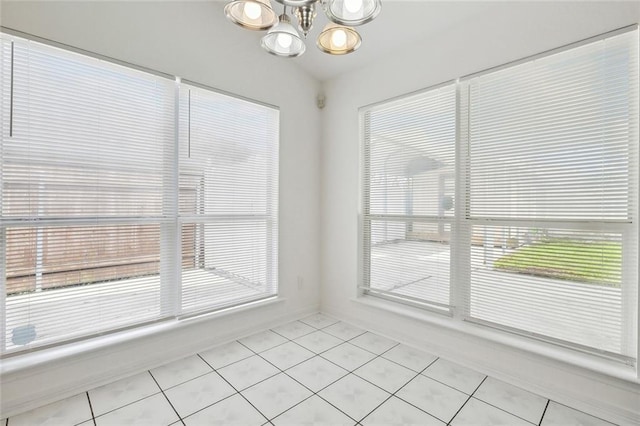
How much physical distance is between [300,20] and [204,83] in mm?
1410

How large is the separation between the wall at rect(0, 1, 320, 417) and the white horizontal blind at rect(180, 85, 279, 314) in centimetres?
13

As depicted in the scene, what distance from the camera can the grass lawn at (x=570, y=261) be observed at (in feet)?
5.91

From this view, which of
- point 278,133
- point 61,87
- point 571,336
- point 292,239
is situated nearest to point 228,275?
point 292,239

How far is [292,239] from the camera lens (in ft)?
10.5

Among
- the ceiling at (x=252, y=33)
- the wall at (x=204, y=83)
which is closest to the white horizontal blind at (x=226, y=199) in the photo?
the wall at (x=204, y=83)

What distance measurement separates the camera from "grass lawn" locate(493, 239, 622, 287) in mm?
1803

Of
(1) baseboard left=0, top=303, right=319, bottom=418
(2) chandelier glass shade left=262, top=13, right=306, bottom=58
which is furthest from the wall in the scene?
(2) chandelier glass shade left=262, top=13, right=306, bottom=58

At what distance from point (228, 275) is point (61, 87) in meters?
1.83

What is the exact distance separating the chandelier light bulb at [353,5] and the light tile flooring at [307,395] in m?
2.21

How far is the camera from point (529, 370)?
200 centimetres

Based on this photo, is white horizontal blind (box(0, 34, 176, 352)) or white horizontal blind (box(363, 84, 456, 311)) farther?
white horizontal blind (box(363, 84, 456, 311))

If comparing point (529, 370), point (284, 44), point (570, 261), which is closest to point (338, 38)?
point (284, 44)

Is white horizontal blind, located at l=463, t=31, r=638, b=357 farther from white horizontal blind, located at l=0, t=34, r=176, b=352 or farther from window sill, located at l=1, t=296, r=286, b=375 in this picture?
white horizontal blind, located at l=0, t=34, r=176, b=352

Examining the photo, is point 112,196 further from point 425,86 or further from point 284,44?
point 425,86
